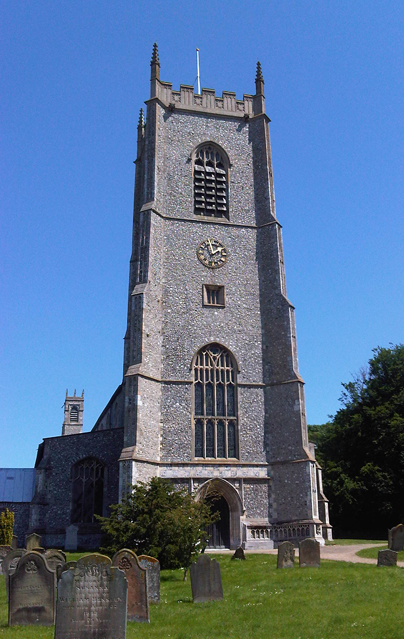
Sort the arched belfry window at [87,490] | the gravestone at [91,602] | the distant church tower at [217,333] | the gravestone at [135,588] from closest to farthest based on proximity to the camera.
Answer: the gravestone at [91,602], the gravestone at [135,588], the distant church tower at [217,333], the arched belfry window at [87,490]

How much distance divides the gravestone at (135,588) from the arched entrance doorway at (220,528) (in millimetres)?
13792

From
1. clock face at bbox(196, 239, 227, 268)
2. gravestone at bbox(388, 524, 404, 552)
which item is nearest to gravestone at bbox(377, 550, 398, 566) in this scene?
gravestone at bbox(388, 524, 404, 552)

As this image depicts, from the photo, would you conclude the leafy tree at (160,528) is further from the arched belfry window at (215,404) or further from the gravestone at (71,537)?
the gravestone at (71,537)

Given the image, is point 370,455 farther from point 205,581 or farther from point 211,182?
point 205,581

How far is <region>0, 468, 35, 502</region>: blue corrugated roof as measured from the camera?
30897 mm

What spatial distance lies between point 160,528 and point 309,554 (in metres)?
4.28

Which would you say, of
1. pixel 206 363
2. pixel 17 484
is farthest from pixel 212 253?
pixel 17 484

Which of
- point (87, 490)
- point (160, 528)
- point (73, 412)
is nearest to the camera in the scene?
point (160, 528)

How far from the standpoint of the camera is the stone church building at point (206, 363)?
24656 millimetres

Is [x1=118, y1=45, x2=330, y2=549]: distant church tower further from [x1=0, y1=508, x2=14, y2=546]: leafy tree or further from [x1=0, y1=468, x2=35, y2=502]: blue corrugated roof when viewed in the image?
[x1=0, y1=468, x2=35, y2=502]: blue corrugated roof

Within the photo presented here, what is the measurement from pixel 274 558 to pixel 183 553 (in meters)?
3.30

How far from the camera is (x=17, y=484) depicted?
31.7 m

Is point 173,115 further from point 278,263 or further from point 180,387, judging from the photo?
point 180,387

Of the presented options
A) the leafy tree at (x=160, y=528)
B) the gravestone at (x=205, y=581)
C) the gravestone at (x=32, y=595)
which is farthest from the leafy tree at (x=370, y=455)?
the gravestone at (x=32, y=595)
